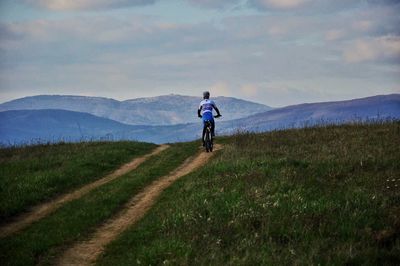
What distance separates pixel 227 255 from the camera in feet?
34.0

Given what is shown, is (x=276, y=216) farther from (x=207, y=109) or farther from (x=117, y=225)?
(x=207, y=109)

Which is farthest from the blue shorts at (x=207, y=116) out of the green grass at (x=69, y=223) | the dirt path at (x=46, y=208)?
the green grass at (x=69, y=223)

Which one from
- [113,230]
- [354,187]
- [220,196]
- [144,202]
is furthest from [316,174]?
[113,230]

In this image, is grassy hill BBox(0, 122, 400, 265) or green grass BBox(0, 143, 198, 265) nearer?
grassy hill BBox(0, 122, 400, 265)

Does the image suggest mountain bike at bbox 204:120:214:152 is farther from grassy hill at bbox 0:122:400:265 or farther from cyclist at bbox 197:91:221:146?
grassy hill at bbox 0:122:400:265

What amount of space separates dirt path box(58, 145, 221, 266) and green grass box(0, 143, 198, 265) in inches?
11.8

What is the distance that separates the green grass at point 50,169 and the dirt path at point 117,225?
378 cm

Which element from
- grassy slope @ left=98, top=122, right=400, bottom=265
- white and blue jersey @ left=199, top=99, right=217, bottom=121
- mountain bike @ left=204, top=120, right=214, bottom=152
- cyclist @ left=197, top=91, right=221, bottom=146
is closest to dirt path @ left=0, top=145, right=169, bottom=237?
→ grassy slope @ left=98, top=122, right=400, bottom=265

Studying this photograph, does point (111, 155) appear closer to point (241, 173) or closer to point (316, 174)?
point (241, 173)

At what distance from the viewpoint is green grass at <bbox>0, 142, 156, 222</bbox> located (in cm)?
1858

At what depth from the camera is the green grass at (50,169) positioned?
18.6 meters

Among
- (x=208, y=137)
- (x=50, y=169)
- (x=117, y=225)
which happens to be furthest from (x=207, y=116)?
(x=117, y=225)

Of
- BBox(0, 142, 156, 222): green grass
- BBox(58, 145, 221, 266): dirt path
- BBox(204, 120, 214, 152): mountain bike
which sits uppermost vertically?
BBox(204, 120, 214, 152): mountain bike

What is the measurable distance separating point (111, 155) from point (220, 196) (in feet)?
50.9
